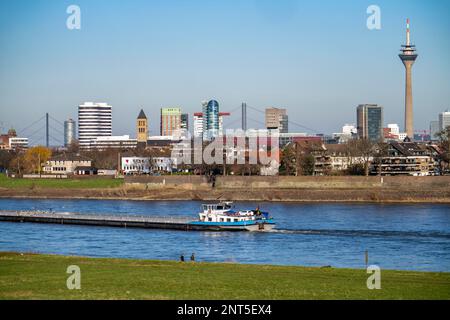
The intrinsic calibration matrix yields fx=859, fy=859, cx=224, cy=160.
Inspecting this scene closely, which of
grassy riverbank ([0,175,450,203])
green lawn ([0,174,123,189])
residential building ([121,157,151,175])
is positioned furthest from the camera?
residential building ([121,157,151,175])

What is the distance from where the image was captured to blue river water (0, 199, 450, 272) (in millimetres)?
37750

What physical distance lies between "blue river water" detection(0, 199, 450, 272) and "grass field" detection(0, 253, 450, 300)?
795cm

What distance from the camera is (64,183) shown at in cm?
10331

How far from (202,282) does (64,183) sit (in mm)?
82509

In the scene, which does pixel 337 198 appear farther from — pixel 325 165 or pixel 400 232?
pixel 400 232

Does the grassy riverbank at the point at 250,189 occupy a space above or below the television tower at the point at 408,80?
below

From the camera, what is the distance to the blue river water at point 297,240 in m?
37.8

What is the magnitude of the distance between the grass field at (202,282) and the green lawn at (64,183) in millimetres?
71040

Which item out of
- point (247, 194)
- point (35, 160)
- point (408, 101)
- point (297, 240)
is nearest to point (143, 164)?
point (35, 160)

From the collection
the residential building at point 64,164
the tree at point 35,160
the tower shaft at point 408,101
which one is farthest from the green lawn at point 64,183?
the tower shaft at point 408,101

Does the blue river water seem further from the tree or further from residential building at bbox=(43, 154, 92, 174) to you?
the tree

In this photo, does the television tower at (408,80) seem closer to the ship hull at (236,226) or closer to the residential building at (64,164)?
the residential building at (64,164)

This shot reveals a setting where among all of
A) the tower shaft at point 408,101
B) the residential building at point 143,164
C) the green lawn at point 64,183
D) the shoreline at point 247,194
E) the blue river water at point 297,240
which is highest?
the tower shaft at point 408,101

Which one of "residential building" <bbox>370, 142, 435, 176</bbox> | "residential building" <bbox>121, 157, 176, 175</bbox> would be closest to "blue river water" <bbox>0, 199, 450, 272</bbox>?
"residential building" <bbox>370, 142, 435, 176</bbox>
